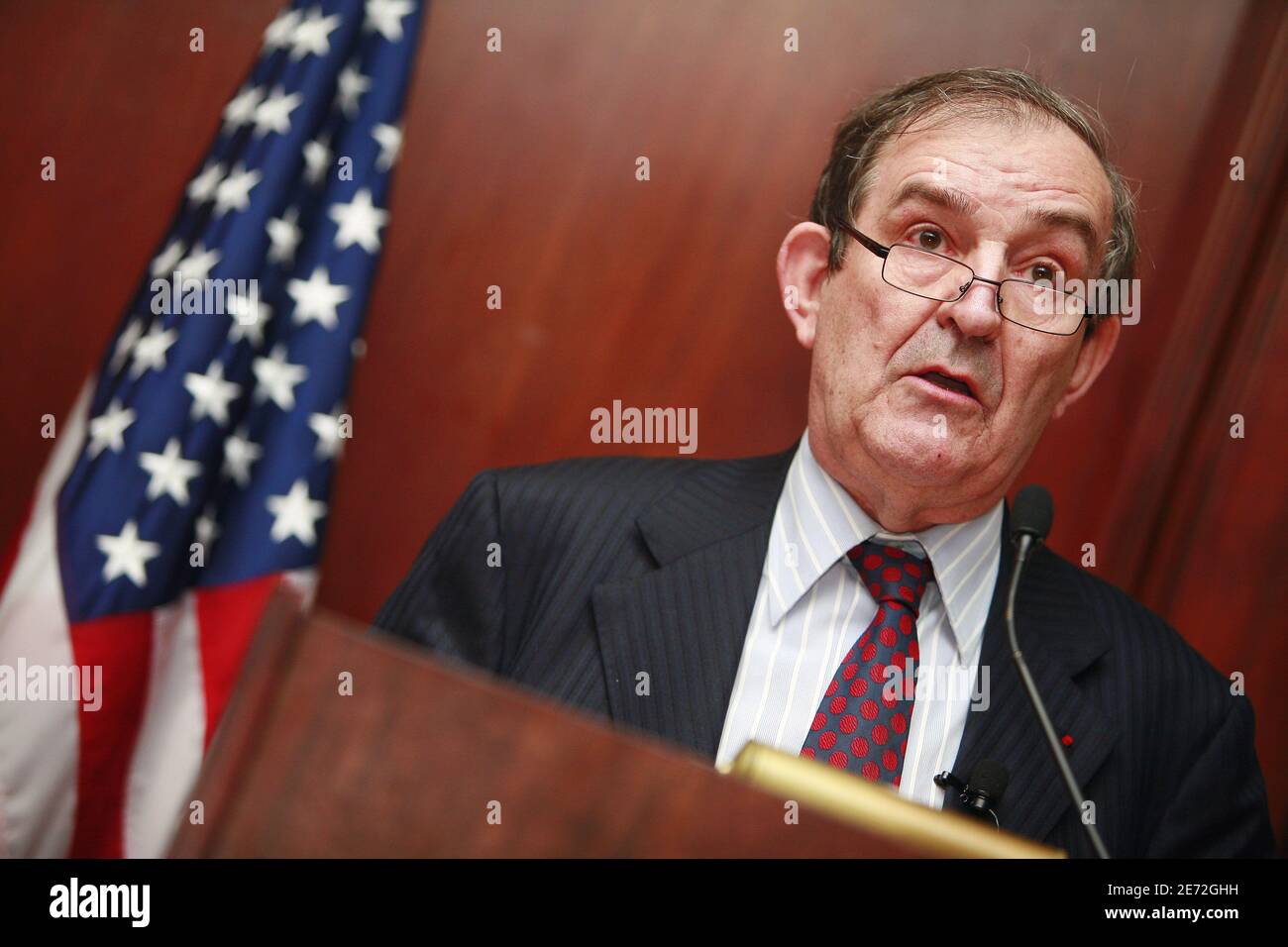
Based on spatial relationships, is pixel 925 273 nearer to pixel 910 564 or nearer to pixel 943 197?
pixel 943 197

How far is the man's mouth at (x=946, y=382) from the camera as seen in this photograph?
5.56 ft

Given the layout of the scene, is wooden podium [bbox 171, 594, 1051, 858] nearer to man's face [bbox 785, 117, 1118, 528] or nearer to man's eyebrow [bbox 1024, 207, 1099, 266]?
man's face [bbox 785, 117, 1118, 528]

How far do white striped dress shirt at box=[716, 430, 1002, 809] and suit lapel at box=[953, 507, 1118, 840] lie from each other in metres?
0.03

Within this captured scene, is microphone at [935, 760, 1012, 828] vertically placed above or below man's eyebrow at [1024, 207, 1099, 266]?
below

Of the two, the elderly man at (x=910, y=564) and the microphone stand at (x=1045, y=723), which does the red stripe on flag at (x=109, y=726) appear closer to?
the elderly man at (x=910, y=564)

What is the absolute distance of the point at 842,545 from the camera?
5.77 feet

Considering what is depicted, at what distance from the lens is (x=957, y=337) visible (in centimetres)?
169

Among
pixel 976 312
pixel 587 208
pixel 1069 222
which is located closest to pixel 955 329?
pixel 976 312

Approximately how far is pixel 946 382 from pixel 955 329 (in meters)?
0.08

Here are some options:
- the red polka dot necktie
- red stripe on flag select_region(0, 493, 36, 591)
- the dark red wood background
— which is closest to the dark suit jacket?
the red polka dot necktie

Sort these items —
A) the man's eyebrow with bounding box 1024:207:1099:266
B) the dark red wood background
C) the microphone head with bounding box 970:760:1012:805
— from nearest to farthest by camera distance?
the microphone head with bounding box 970:760:1012:805 → the man's eyebrow with bounding box 1024:207:1099:266 → the dark red wood background

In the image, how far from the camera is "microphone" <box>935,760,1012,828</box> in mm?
1447
